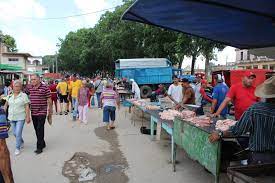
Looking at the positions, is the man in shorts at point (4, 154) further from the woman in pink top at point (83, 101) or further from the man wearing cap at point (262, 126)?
the woman in pink top at point (83, 101)

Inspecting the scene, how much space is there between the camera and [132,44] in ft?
136

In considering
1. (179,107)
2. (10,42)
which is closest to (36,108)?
(179,107)

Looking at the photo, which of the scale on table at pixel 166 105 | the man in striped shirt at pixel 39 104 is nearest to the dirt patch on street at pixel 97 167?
the man in striped shirt at pixel 39 104

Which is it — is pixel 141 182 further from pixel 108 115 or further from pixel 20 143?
pixel 108 115

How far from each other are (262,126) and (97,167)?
13.7 ft

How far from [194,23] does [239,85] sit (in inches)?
59.2

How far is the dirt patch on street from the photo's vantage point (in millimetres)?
6562

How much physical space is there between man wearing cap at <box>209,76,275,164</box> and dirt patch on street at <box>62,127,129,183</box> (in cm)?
295

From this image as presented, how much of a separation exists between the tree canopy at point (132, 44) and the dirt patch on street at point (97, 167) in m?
15.6

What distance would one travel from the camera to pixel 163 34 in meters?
33.0

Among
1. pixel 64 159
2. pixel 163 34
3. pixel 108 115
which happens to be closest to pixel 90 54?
pixel 163 34

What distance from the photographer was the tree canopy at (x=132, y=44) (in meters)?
28.4

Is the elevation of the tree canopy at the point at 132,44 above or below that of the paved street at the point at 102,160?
above

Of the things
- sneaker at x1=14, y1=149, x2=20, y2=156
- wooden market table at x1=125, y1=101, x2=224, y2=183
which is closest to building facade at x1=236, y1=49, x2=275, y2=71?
sneaker at x1=14, y1=149, x2=20, y2=156
